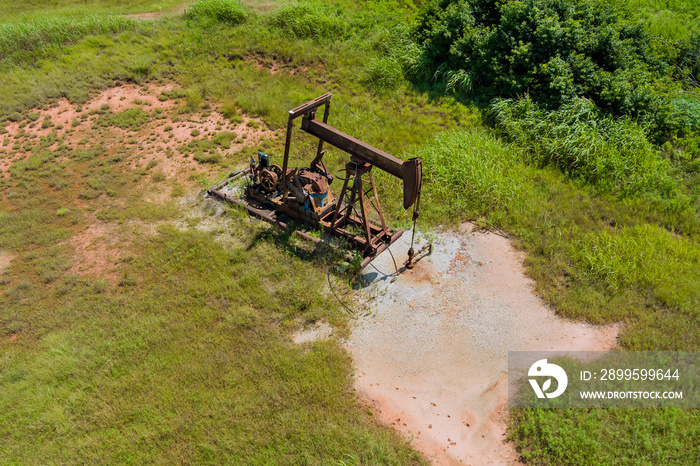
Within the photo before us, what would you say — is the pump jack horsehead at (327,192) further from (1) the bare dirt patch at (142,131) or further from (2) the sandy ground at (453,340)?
(1) the bare dirt patch at (142,131)

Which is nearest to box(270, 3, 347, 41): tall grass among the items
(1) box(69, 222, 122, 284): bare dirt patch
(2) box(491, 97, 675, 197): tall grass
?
(2) box(491, 97, 675, 197): tall grass

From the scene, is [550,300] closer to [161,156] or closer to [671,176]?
[671,176]

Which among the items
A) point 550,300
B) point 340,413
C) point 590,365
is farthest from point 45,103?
point 590,365

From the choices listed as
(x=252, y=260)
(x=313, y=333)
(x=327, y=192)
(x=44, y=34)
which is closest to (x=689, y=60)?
(x=327, y=192)

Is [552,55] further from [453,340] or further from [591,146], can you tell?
[453,340]

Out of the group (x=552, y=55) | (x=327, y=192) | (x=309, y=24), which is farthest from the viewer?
(x=309, y=24)

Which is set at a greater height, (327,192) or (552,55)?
(552,55)

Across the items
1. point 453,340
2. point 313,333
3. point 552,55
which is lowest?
point 313,333

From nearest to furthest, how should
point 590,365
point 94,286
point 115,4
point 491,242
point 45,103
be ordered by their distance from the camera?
point 590,365 → point 94,286 → point 491,242 → point 45,103 → point 115,4
